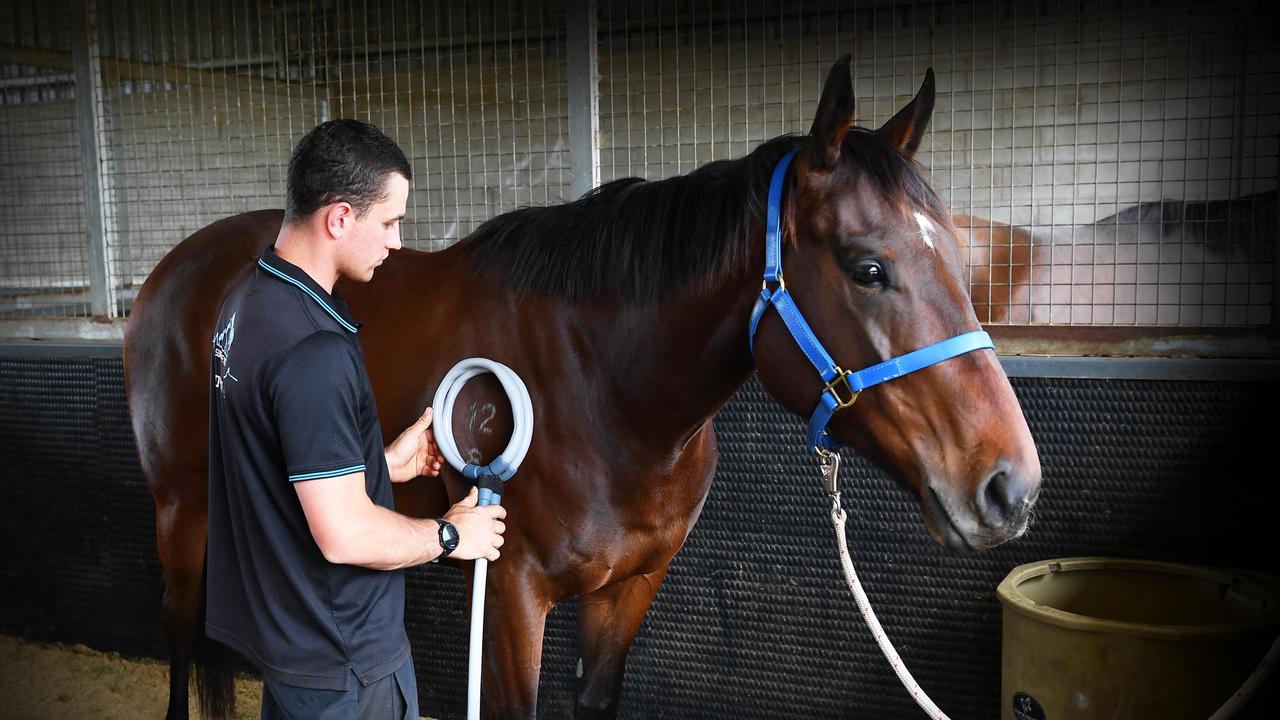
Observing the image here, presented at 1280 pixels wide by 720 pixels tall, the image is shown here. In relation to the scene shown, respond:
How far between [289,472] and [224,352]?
240mm

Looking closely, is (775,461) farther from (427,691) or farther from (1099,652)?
(427,691)

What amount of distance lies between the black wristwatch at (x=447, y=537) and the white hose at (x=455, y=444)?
0.54 feet

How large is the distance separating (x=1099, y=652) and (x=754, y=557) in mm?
1070

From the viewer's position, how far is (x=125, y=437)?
3539 mm

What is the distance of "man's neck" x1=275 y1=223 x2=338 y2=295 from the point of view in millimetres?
1346

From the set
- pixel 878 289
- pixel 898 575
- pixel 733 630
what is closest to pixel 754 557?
pixel 733 630

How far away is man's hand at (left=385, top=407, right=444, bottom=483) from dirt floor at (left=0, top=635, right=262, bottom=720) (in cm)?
208

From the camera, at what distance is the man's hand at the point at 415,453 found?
1.71 metres

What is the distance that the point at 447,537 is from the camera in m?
1.42

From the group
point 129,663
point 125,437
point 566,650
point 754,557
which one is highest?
point 125,437

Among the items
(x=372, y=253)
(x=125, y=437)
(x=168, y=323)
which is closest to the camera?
(x=372, y=253)

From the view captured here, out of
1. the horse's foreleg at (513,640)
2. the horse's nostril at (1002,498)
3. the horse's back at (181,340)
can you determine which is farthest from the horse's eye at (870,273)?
the horse's back at (181,340)

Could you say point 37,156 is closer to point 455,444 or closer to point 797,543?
point 455,444

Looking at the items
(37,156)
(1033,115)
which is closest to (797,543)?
(1033,115)
